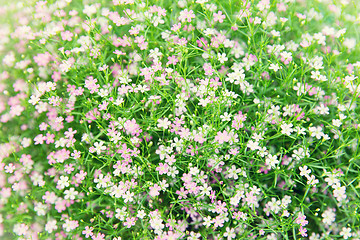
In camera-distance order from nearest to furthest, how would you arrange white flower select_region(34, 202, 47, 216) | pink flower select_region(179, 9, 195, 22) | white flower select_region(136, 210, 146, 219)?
1. white flower select_region(136, 210, 146, 219)
2. white flower select_region(34, 202, 47, 216)
3. pink flower select_region(179, 9, 195, 22)

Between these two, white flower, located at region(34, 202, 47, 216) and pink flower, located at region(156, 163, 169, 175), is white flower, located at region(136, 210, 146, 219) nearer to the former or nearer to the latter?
pink flower, located at region(156, 163, 169, 175)

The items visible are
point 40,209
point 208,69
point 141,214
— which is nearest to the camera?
point 141,214

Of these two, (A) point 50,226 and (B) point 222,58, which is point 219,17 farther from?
(A) point 50,226

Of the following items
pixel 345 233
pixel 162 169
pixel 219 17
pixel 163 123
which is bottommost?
pixel 345 233

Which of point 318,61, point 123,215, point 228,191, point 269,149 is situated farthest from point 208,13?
point 123,215

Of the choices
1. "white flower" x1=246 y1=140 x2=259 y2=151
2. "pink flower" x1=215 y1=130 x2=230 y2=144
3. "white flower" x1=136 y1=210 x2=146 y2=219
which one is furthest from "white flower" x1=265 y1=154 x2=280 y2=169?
"white flower" x1=136 y1=210 x2=146 y2=219

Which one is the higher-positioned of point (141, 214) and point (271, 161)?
point (271, 161)

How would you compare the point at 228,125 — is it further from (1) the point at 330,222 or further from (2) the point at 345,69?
(2) the point at 345,69

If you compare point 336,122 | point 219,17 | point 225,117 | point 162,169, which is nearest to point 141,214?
point 162,169

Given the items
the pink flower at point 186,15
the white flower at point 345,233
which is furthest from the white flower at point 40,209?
the white flower at point 345,233
